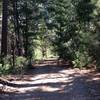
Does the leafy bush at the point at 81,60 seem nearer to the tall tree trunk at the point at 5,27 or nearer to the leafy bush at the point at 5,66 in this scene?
the leafy bush at the point at 5,66

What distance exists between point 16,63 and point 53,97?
15.3 meters

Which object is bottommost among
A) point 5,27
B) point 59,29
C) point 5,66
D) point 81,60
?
point 5,66

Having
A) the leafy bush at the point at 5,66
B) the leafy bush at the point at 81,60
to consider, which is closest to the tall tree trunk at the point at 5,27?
the leafy bush at the point at 5,66

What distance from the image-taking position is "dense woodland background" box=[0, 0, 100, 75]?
18344 mm

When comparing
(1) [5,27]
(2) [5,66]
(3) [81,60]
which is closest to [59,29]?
(3) [81,60]

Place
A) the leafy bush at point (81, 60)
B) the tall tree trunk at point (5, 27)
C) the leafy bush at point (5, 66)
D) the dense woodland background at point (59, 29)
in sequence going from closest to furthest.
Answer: the dense woodland background at point (59, 29) < the leafy bush at point (5, 66) < the tall tree trunk at point (5, 27) < the leafy bush at point (81, 60)

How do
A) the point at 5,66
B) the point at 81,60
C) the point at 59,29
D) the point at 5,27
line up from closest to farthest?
the point at 5,66 → the point at 5,27 → the point at 81,60 → the point at 59,29

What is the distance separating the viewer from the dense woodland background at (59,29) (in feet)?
60.2

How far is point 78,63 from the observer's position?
29.3 m

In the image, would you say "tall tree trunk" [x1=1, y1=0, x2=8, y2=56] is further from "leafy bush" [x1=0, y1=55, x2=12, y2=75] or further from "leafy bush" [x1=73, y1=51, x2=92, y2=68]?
"leafy bush" [x1=73, y1=51, x2=92, y2=68]

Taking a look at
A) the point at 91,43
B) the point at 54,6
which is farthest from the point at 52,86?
the point at 54,6

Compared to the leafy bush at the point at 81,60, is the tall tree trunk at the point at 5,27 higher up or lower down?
higher up

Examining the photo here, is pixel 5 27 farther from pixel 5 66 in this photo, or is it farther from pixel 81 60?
pixel 81 60

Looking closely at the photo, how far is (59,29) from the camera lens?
39.0m
